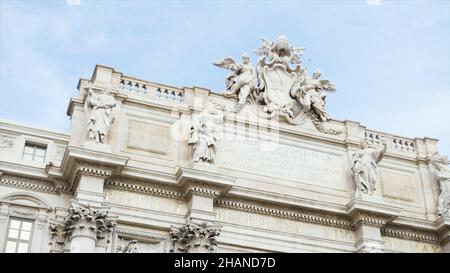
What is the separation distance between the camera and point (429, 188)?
86.1 ft

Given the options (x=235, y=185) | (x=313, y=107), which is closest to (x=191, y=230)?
(x=235, y=185)

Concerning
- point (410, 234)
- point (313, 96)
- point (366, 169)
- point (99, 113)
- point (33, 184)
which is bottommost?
point (33, 184)

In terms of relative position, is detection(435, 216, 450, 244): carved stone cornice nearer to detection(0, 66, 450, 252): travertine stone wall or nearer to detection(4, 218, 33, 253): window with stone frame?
detection(0, 66, 450, 252): travertine stone wall

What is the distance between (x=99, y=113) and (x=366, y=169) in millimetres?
9041

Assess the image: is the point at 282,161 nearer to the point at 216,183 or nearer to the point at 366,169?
the point at 366,169

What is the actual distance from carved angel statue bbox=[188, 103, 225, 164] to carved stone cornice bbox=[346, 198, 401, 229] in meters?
4.85

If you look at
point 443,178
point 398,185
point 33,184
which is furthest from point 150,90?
point 443,178

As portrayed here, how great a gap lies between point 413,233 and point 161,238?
8.80m

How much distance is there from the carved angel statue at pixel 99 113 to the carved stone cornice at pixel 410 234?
31.7 ft

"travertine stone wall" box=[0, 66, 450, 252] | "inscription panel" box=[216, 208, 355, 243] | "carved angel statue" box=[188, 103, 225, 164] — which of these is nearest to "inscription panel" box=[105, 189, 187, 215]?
"travertine stone wall" box=[0, 66, 450, 252]

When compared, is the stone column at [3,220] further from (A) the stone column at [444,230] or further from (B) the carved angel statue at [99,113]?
(A) the stone column at [444,230]

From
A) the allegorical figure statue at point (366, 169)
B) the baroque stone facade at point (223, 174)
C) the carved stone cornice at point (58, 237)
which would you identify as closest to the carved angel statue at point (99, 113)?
the baroque stone facade at point (223, 174)

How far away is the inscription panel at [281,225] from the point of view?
22.8 metres

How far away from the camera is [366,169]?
24.7 meters
